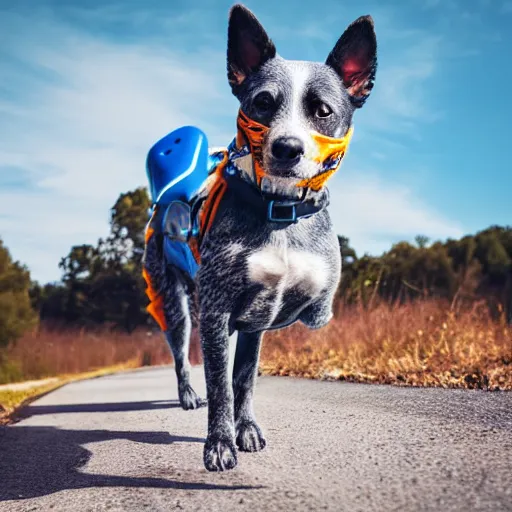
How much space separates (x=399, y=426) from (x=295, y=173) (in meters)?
1.95

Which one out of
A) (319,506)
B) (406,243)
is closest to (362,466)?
(319,506)

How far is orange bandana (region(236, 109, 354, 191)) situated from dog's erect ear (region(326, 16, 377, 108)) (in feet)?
0.64

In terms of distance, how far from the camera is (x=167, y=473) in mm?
3195

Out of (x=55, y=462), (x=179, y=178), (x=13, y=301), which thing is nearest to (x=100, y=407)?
(x=55, y=462)

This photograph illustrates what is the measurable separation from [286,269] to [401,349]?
169 inches

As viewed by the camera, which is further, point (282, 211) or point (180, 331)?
point (180, 331)

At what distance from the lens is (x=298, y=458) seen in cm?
320

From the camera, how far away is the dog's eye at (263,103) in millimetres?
2516

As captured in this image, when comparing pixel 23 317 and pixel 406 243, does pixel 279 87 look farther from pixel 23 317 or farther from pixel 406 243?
→ pixel 406 243

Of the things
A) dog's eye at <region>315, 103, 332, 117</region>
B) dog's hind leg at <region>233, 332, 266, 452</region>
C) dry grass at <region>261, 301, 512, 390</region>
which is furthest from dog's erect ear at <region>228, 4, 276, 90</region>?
dry grass at <region>261, 301, 512, 390</region>

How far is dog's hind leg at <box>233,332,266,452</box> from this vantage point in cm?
322

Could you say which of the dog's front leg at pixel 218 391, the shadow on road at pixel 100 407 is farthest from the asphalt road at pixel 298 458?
the shadow on road at pixel 100 407

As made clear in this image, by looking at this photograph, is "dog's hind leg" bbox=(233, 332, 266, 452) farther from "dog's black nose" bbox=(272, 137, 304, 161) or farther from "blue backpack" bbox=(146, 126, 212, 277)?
"dog's black nose" bbox=(272, 137, 304, 161)

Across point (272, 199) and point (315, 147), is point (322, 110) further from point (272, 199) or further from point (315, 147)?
point (272, 199)
